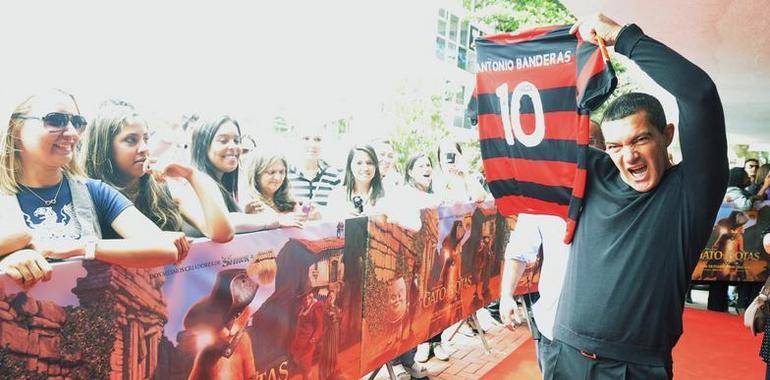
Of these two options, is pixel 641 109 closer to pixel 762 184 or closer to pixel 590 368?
pixel 590 368

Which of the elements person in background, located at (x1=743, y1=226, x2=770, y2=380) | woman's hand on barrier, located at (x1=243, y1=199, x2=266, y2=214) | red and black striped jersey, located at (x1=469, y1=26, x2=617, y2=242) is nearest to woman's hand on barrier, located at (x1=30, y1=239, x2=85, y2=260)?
woman's hand on barrier, located at (x1=243, y1=199, x2=266, y2=214)

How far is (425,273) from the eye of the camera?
3973 mm

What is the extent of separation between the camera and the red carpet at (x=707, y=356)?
4.48 metres

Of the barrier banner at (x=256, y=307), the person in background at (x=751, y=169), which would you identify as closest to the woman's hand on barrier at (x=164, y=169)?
the barrier banner at (x=256, y=307)

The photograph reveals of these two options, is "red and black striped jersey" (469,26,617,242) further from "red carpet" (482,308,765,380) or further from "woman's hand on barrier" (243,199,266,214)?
"red carpet" (482,308,765,380)

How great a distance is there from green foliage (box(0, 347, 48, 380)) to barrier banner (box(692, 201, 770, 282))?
7.05 metres

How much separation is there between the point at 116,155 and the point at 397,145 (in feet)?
25.3

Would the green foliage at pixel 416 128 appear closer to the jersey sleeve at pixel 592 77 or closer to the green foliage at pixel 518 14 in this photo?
the green foliage at pixel 518 14

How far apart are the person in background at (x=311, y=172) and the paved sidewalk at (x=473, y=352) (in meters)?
1.46

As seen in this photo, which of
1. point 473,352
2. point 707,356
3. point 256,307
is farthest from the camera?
point 707,356

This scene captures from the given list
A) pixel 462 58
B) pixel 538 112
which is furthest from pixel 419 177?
pixel 462 58

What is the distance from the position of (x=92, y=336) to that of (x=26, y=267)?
0.35 m

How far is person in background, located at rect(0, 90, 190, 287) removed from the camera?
166 centimetres

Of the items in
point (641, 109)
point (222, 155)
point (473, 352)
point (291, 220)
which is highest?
point (641, 109)
